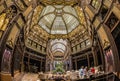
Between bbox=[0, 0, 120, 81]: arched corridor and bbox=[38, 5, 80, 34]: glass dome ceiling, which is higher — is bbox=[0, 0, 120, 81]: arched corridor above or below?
below

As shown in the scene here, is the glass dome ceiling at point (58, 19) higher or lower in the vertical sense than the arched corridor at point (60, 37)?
higher

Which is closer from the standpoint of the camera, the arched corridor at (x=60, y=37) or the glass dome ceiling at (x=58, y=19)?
the arched corridor at (x=60, y=37)

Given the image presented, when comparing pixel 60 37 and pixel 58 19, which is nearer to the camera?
pixel 60 37

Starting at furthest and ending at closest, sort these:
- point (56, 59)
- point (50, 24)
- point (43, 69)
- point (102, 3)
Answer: point (56, 59)
point (50, 24)
point (43, 69)
point (102, 3)

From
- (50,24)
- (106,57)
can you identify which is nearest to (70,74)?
(106,57)

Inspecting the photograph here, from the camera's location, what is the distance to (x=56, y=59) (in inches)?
1300

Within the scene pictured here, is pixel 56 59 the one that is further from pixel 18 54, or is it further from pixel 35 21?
pixel 18 54

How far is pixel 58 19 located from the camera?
25.2 metres

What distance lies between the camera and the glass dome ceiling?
76.1ft

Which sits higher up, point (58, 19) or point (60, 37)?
point (58, 19)

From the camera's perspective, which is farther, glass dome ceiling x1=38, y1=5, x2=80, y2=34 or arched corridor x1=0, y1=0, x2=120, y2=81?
glass dome ceiling x1=38, y1=5, x2=80, y2=34

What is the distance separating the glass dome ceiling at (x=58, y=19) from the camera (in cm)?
2319

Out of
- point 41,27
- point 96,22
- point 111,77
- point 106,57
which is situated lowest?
point 111,77

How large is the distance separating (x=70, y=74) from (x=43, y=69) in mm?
7958
